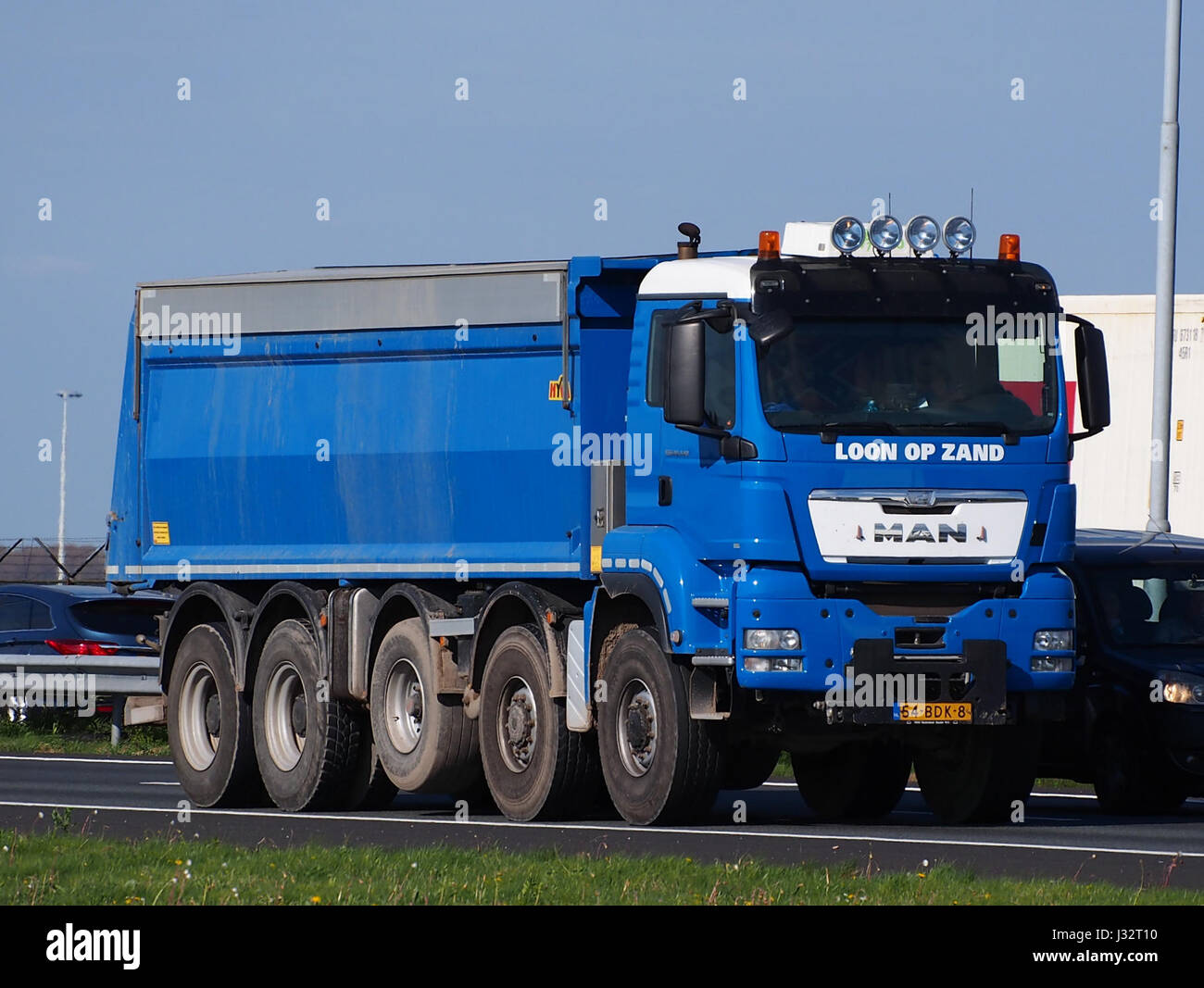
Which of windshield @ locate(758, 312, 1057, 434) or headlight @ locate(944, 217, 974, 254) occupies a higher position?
headlight @ locate(944, 217, 974, 254)

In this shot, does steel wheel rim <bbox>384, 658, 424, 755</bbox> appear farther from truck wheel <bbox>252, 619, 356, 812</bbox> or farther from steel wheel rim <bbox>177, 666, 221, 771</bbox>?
steel wheel rim <bbox>177, 666, 221, 771</bbox>

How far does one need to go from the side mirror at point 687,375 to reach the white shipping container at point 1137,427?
18.9 metres

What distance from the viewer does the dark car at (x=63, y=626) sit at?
26.4m

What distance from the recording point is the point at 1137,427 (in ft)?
112

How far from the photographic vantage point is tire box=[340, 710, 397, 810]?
18.5 m

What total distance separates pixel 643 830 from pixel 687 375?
279 cm

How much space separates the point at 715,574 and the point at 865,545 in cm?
88

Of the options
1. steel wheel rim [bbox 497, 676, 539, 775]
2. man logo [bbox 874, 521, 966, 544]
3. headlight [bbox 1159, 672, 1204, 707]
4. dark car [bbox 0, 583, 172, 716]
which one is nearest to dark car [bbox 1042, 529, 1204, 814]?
headlight [bbox 1159, 672, 1204, 707]

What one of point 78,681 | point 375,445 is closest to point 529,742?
point 375,445

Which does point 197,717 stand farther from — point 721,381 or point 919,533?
point 919,533

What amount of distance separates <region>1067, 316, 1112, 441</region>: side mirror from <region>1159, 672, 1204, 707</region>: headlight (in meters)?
2.50

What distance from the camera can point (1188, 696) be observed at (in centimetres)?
1708
